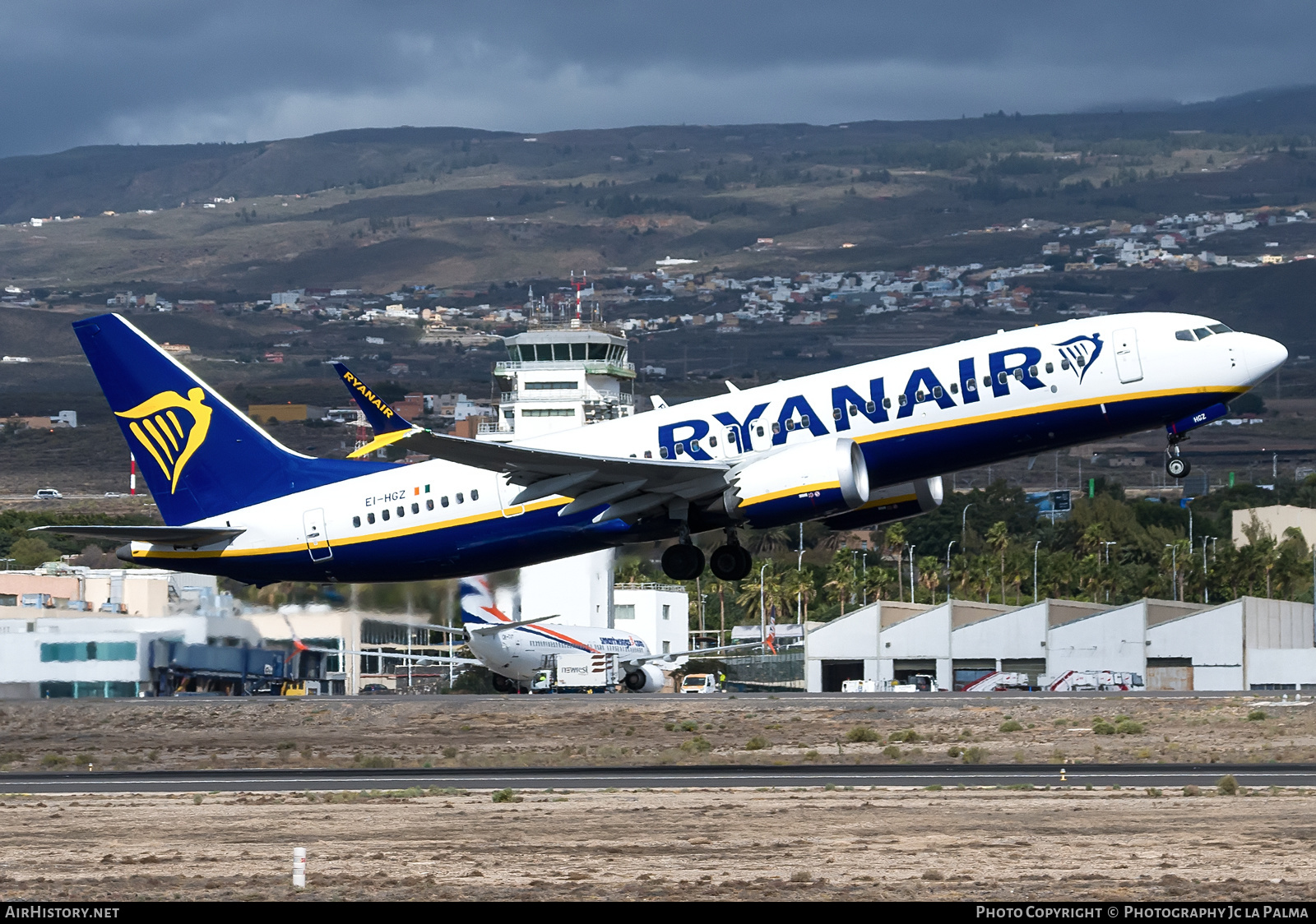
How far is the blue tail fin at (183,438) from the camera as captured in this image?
4497 cm

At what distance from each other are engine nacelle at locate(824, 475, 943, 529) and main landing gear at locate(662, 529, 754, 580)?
2255 millimetres

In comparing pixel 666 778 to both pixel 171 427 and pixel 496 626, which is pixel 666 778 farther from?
pixel 496 626

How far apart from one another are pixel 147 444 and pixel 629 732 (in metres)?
15.9

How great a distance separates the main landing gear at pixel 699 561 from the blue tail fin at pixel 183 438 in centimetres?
→ 886

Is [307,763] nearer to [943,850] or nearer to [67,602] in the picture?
[67,602]

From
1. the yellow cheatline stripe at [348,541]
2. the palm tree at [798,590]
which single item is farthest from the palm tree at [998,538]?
the yellow cheatline stripe at [348,541]

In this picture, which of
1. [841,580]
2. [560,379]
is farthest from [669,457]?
[841,580]

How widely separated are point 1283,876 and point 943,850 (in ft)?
16.2

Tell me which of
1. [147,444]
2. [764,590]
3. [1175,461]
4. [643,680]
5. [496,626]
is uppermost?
[147,444]

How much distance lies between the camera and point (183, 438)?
149 feet

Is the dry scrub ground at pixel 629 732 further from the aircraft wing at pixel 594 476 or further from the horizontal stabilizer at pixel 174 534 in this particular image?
the aircraft wing at pixel 594 476

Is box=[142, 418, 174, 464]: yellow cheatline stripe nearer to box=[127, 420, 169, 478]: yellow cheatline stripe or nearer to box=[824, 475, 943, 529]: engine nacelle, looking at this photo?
box=[127, 420, 169, 478]: yellow cheatline stripe

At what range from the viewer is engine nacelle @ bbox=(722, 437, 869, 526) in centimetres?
3822
